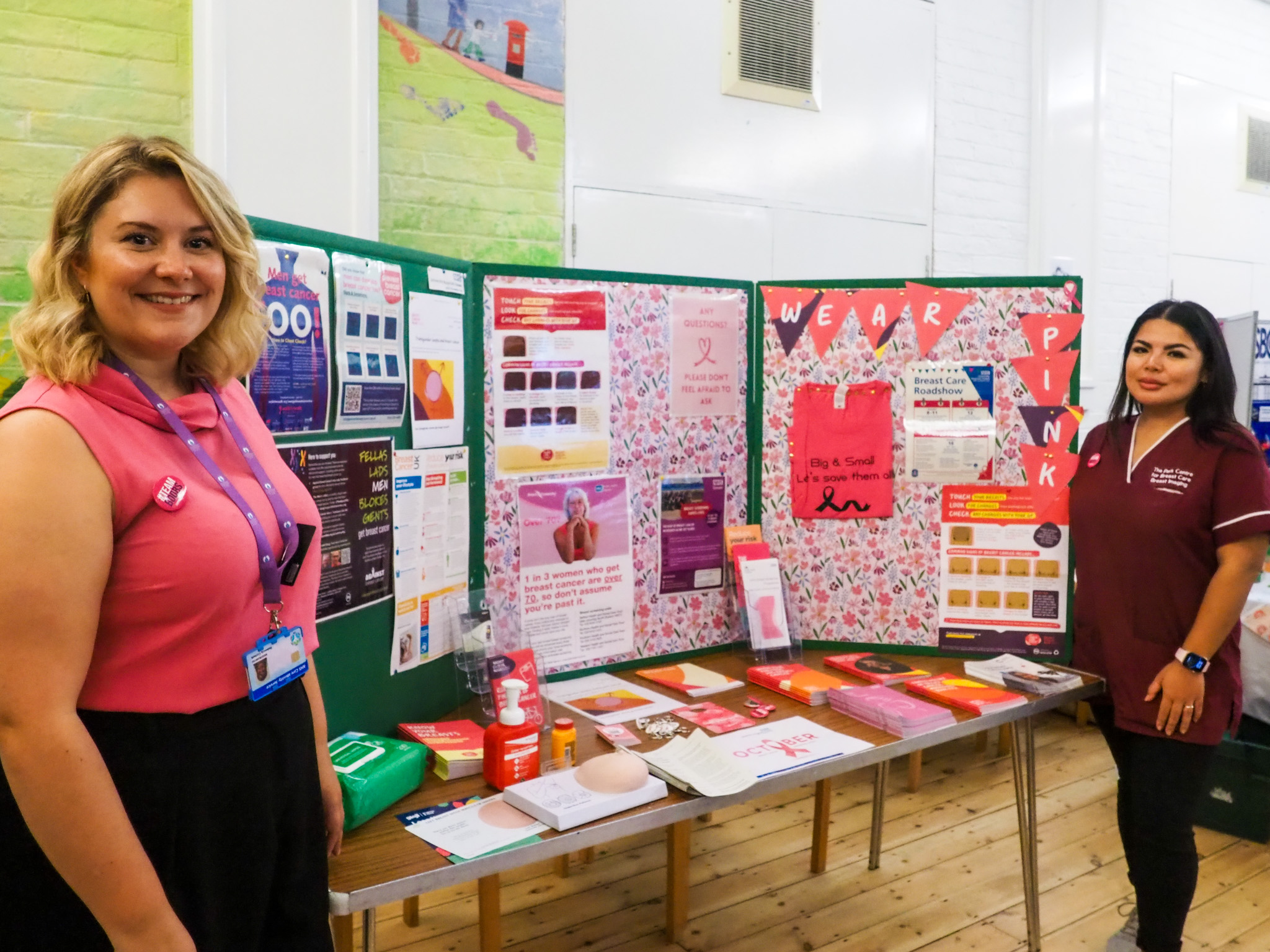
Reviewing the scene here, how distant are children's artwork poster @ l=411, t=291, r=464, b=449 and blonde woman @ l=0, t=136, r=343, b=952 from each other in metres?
0.64

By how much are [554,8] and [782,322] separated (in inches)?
73.7

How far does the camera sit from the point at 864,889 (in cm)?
272

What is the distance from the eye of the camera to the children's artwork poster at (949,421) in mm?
2328

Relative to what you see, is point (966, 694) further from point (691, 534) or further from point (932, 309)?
point (932, 309)

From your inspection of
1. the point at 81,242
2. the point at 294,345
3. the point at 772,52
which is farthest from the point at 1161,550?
the point at 772,52

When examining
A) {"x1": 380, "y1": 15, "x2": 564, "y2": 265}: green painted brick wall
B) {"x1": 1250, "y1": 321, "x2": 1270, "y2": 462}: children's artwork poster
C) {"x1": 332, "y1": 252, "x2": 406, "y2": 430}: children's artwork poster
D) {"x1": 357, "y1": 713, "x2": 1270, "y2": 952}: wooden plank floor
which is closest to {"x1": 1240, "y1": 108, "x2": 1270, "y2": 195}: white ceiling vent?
{"x1": 1250, "y1": 321, "x2": 1270, "y2": 462}: children's artwork poster

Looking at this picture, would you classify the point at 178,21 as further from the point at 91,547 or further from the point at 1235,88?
the point at 1235,88

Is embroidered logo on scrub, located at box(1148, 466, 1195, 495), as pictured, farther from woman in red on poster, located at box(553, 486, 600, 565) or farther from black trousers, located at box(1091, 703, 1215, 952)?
woman in red on poster, located at box(553, 486, 600, 565)

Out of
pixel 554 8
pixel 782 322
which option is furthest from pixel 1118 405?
pixel 554 8

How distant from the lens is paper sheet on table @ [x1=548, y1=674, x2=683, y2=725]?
1942mm

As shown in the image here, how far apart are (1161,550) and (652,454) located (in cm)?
110

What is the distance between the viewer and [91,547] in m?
0.91

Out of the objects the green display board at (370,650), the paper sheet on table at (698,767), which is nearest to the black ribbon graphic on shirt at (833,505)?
the paper sheet on table at (698,767)

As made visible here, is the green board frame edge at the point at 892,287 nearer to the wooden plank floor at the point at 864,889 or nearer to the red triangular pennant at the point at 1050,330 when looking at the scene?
the red triangular pennant at the point at 1050,330
